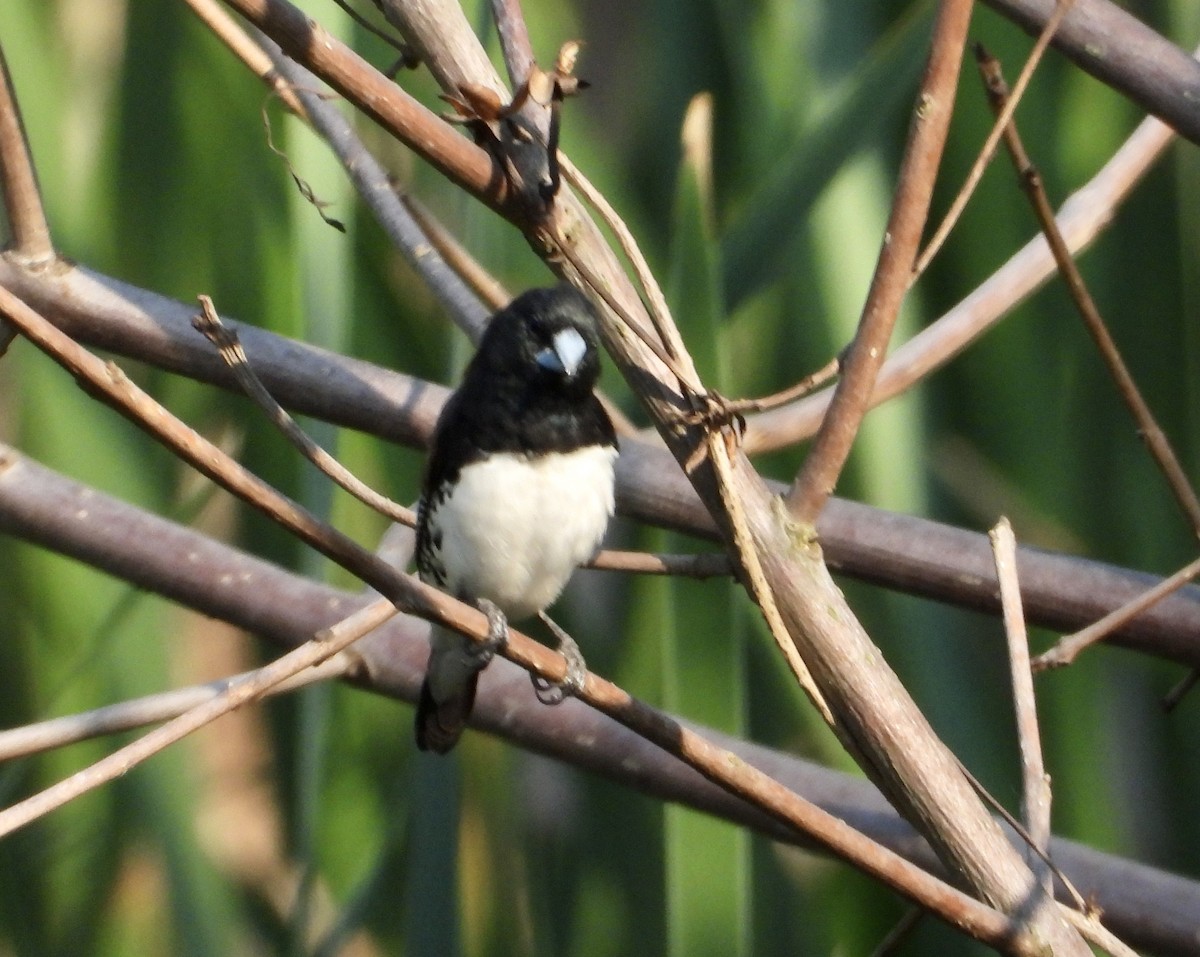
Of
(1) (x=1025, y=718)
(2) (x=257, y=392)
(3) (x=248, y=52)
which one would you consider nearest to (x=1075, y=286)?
(1) (x=1025, y=718)

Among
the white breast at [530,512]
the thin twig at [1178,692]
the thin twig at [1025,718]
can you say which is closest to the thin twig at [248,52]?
the white breast at [530,512]

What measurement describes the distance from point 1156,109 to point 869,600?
52 cm

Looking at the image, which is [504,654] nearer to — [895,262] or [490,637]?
[490,637]

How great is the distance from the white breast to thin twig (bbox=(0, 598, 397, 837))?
292 mm

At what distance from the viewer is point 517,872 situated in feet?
4.47

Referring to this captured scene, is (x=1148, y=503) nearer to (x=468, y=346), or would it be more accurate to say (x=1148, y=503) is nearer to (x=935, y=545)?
(x=935, y=545)

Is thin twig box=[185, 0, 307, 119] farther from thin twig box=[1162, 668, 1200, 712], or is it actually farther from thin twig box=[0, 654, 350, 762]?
thin twig box=[1162, 668, 1200, 712]

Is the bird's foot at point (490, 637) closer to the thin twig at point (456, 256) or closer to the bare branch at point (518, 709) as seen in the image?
the bare branch at point (518, 709)

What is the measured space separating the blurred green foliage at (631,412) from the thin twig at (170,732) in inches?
17.8

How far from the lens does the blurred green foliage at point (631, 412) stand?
1.17 m

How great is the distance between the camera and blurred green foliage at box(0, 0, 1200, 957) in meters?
1.17

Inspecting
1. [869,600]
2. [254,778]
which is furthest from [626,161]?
[254,778]

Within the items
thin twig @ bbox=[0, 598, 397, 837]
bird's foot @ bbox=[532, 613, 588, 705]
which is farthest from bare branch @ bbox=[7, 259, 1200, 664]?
thin twig @ bbox=[0, 598, 397, 837]

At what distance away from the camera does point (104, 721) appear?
0.82m
